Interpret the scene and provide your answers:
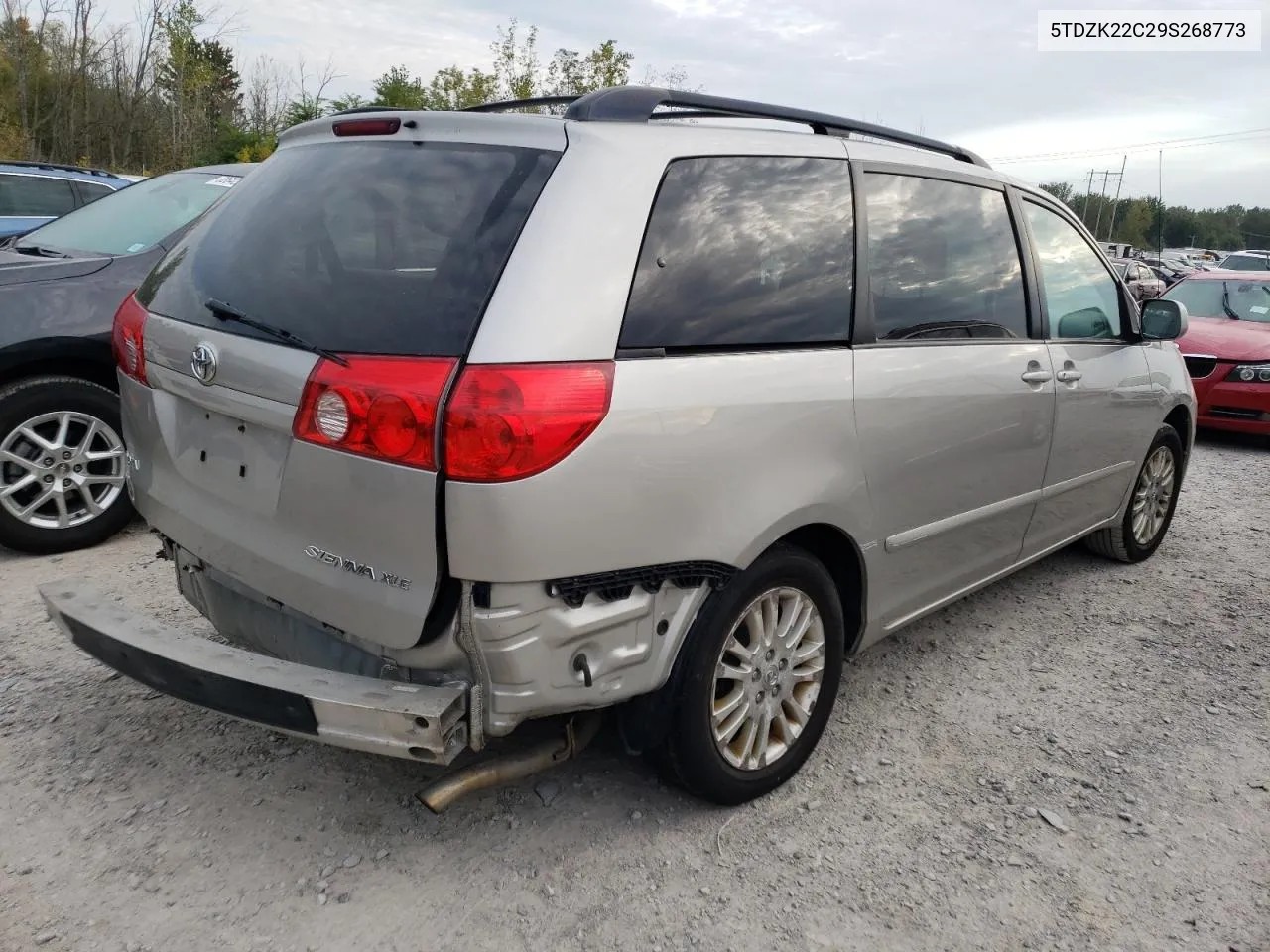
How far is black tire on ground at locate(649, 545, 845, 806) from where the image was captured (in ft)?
7.97

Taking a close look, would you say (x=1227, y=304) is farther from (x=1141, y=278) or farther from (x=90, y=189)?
(x=1141, y=278)

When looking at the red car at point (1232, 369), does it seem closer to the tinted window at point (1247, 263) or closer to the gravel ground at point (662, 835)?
the gravel ground at point (662, 835)

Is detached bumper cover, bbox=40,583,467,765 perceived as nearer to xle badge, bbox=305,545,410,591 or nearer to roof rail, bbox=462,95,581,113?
xle badge, bbox=305,545,410,591

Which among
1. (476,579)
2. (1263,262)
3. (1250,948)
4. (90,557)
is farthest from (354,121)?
(1263,262)

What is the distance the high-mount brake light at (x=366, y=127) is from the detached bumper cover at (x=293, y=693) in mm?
1356

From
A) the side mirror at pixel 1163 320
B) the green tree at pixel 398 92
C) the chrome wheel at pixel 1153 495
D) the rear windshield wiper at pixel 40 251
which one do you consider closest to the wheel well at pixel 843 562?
the side mirror at pixel 1163 320

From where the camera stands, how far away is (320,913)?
88.5 inches

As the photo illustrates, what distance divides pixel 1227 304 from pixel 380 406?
10278mm

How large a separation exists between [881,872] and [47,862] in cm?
209

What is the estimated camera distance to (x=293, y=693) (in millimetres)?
2094

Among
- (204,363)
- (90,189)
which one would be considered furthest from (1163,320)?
(90,189)

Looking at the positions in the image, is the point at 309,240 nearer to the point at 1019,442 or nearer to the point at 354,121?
the point at 354,121

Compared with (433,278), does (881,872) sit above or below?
below

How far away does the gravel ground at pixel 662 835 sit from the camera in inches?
89.1
